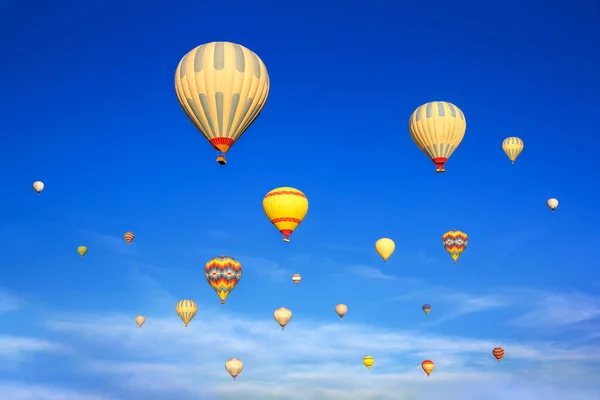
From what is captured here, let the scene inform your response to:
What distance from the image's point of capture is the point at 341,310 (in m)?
78.6

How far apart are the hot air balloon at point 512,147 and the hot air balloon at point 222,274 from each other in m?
24.9

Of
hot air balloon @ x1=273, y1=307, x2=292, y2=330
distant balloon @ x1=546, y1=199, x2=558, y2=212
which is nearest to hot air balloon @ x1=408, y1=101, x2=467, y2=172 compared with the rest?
distant balloon @ x1=546, y1=199, x2=558, y2=212

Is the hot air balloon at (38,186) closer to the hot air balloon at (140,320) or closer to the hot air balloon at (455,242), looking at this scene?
the hot air balloon at (140,320)

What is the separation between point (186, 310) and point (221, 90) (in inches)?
1244

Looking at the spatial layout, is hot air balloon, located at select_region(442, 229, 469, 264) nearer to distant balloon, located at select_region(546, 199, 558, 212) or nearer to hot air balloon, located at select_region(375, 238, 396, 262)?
hot air balloon, located at select_region(375, 238, 396, 262)

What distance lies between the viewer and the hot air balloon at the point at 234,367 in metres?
73.1

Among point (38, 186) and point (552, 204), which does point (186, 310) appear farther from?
point (552, 204)

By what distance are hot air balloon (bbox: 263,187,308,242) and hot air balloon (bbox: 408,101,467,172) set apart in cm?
959

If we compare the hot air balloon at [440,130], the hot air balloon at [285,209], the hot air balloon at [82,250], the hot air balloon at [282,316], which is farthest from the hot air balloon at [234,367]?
the hot air balloon at [440,130]

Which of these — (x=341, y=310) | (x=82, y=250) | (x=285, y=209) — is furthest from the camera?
(x=341, y=310)

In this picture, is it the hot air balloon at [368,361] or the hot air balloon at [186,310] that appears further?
the hot air balloon at [368,361]

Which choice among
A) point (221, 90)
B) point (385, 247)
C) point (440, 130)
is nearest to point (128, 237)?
point (385, 247)

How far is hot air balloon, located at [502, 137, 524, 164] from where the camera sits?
2773 inches

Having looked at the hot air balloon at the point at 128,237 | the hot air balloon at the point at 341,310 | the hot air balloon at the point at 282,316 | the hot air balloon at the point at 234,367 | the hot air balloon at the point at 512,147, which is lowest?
the hot air balloon at the point at 234,367
